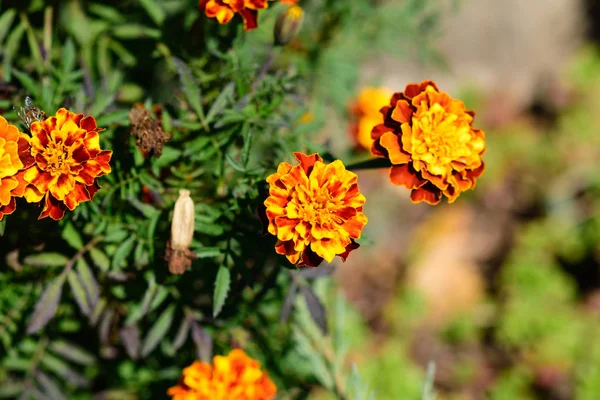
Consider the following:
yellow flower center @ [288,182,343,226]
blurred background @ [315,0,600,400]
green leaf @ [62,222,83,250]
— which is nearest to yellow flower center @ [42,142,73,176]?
green leaf @ [62,222,83,250]

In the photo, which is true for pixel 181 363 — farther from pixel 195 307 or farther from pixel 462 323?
pixel 462 323

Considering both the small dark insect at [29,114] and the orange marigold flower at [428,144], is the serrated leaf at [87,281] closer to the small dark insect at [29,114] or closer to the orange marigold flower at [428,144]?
the small dark insect at [29,114]

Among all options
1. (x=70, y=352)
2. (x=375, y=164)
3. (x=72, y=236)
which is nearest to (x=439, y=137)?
(x=375, y=164)

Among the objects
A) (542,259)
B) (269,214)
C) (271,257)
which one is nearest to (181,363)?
(271,257)

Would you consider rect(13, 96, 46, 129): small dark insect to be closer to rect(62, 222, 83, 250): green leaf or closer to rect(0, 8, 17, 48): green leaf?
rect(62, 222, 83, 250): green leaf

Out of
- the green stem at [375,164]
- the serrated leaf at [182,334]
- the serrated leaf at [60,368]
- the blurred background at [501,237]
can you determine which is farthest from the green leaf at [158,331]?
the blurred background at [501,237]

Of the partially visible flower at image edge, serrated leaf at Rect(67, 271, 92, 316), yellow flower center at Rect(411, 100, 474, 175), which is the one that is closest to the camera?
the partially visible flower at image edge
